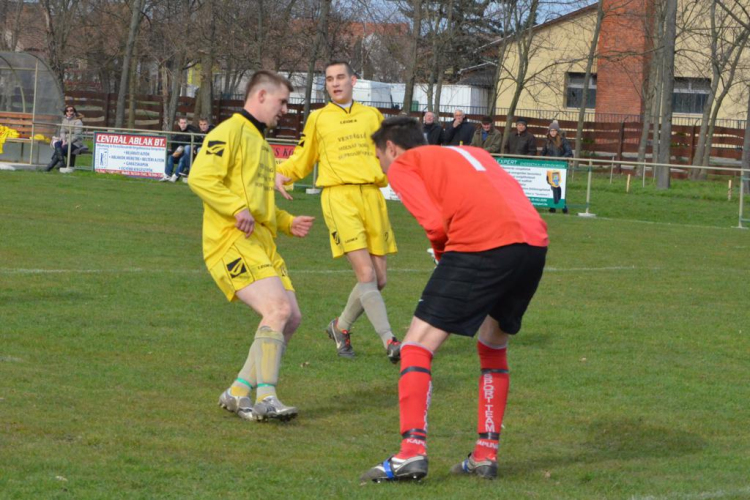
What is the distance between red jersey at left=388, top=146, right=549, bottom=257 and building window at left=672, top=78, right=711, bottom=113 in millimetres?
51399

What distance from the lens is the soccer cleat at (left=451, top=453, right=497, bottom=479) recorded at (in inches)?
219

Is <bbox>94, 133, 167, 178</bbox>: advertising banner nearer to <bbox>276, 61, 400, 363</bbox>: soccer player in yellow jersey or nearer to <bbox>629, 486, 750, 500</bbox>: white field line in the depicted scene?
<bbox>276, 61, 400, 363</bbox>: soccer player in yellow jersey

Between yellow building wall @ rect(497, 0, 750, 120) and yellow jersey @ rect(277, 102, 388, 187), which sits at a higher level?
yellow building wall @ rect(497, 0, 750, 120)

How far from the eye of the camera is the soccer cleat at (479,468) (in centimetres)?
557

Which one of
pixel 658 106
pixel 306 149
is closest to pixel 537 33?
pixel 658 106

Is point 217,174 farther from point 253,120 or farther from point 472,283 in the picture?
point 472,283

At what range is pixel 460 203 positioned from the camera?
536 centimetres

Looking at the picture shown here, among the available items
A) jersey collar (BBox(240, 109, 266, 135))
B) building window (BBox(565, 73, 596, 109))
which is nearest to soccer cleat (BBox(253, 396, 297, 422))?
jersey collar (BBox(240, 109, 266, 135))

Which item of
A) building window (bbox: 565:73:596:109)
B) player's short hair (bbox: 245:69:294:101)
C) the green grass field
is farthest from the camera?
building window (bbox: 565:73:596:109)

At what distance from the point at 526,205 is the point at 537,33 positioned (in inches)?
2012

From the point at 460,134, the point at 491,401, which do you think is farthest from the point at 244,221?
the point at 460,134

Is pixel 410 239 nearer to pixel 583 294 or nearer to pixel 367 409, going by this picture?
pixel 583 294

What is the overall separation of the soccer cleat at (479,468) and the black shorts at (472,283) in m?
0.65

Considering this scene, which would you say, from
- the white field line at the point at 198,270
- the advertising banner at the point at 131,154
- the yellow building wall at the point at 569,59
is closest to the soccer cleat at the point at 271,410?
the white field line at the point at 198,270
